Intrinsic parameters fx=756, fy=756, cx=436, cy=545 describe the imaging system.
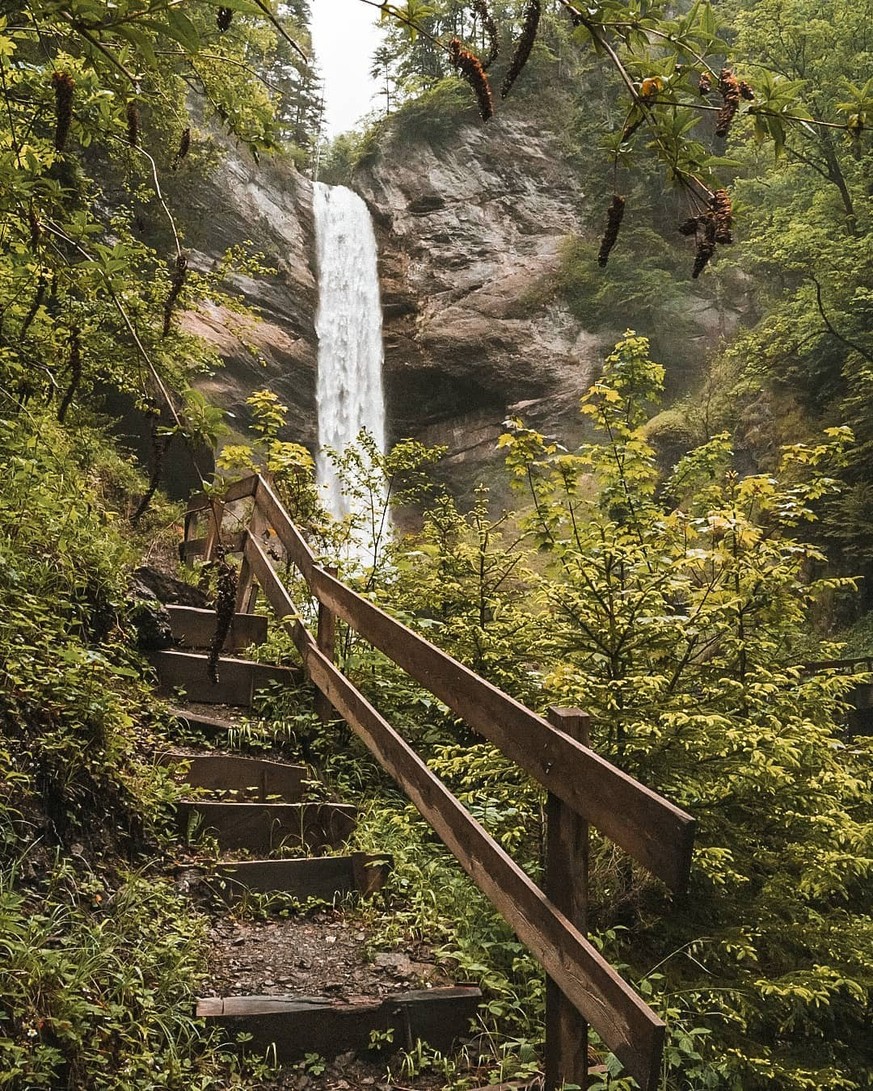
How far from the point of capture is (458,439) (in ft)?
74.6

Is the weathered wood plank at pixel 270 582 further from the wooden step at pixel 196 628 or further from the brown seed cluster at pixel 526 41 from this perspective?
the brown seed cluster at pixel 526 41

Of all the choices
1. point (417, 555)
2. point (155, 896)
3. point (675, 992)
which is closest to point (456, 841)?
point (675, 992)

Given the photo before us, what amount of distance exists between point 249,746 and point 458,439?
18.6m

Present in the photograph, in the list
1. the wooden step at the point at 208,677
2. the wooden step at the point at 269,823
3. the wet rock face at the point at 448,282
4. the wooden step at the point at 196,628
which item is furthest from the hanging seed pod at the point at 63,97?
the wet rock face at the point at 448,282

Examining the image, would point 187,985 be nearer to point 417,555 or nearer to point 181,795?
point 181,795

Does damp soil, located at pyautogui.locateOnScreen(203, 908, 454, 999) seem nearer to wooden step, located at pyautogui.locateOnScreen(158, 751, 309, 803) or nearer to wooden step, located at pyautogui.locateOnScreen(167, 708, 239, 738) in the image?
wooden step, located at pyautogui.locateOnScreen(158, 751, 309, 803)

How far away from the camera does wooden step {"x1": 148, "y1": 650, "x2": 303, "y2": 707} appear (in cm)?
504

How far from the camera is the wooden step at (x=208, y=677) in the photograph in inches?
199

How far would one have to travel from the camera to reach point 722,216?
174cm

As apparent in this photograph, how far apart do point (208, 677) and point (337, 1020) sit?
281cm

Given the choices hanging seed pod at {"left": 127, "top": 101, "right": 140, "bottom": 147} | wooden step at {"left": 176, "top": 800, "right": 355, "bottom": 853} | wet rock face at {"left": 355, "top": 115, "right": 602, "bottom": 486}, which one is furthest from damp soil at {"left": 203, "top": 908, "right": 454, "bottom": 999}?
wet rock face at {"left": 355, "top": 115, "right": 602, "bottom": 486}

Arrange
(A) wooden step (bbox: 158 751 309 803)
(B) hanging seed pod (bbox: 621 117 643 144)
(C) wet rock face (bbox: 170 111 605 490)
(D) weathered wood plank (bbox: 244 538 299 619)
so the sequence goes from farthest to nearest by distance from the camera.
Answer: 1. (C) wet rock face (bbox: 170 111 605 490)
2. (D) weathered wood plank (bbox: 244 538 299 619)
3. (A) wooden step (bbox: 158 751 309 803)
4. (B) hanging seed pod (bbox: 621 117 643 144)

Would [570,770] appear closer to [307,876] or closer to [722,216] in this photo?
[722,216]

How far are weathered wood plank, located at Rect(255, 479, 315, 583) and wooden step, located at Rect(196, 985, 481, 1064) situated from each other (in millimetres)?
2883
